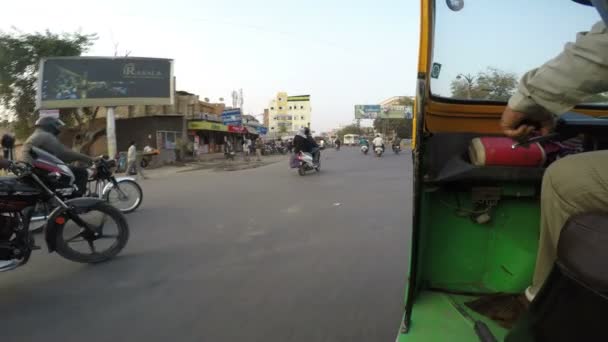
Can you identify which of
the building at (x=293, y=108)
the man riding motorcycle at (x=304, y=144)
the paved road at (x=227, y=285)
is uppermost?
the building at (x=293, y=108)

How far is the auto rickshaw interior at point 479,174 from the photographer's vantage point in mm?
1543

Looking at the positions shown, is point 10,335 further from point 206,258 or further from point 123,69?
point 123,69

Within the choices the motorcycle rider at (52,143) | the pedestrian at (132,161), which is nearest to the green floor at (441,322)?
the motorcycle rider at (52,143)

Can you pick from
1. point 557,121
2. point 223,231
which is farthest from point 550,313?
point 223,231

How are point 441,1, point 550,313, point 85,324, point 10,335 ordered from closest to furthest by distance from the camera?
point 550,313
point 441,1
point 10,335
point 85,324

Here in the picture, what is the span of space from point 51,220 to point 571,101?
356cm

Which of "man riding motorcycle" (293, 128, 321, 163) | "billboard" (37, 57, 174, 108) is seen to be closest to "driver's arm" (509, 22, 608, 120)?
"man riding motorcycle" (293, 128, 321, 163)

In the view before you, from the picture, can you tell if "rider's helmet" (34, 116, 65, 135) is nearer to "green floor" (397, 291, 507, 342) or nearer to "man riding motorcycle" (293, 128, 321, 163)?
"green floor" (397, 291, 507, 342)

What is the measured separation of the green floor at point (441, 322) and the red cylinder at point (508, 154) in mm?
599

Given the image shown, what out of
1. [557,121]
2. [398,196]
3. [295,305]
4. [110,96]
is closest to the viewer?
[557,121]

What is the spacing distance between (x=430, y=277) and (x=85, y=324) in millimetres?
1988

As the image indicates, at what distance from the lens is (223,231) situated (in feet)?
16.0

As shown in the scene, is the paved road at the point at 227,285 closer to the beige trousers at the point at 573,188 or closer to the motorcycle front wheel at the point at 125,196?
the motorcycle front wheel at the point at 125,196

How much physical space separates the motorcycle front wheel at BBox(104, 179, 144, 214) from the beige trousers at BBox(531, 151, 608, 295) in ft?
19.6
